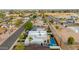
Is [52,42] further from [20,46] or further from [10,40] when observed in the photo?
[10,40]

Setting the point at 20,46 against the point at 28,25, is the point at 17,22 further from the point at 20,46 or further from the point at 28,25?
the point at 20,46

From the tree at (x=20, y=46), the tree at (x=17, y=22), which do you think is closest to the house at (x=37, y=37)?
the tree at (x=20, y=46)

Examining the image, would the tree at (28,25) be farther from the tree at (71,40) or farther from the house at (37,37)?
the tree at (71,40)

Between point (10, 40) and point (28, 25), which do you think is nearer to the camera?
point (10, 40)

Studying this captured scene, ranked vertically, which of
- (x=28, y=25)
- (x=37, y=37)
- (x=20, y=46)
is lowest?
(x=20, y=46)

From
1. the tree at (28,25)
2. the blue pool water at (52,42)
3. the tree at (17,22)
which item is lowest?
the blue pool water at (52,42)

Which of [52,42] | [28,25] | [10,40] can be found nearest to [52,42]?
[52,42]

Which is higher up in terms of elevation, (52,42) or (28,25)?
(28,25)
